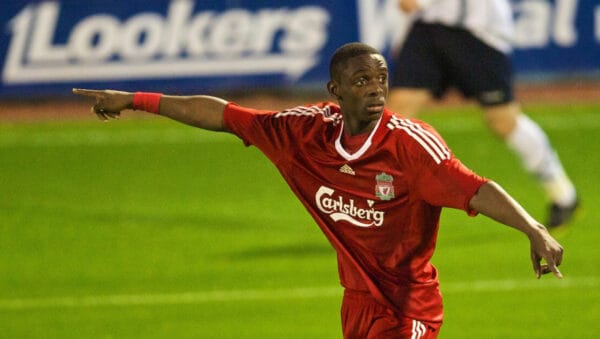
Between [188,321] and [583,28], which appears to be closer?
[188,321]

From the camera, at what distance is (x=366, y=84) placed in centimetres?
577

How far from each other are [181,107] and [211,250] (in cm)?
442

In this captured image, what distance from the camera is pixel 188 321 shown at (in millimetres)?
8797

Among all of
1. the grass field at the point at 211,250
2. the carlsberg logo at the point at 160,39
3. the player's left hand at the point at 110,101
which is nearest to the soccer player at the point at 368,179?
the player's left hand at the point at 110,101

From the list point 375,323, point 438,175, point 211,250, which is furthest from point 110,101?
point 211,250

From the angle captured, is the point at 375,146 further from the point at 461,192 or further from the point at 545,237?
the point at 545,237

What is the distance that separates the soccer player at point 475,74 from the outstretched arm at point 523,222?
215 inches

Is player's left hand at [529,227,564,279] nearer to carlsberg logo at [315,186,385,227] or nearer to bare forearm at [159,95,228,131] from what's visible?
carlsberg logo at [315,186,385,227]

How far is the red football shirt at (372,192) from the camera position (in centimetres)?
581

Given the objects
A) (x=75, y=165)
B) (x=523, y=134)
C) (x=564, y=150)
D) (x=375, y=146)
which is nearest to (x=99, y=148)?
(x=75, y=165)

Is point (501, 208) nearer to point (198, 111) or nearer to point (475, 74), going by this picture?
point (198, 111)

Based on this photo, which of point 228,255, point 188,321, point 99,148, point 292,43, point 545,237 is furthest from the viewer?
point 292,43

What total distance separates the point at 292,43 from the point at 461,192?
A: 464 inches

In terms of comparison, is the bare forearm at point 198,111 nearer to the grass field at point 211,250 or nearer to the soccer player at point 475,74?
the grass field at point 211,250
